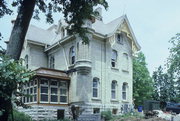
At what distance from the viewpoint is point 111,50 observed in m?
29.3

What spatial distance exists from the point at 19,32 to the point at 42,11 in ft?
14.7

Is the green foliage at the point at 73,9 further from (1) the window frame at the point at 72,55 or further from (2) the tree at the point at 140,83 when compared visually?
(2) the tree at the point at 140,83

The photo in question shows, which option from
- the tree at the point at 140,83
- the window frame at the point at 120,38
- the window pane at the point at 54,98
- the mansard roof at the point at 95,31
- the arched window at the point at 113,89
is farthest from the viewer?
the tree at the point at 140,83

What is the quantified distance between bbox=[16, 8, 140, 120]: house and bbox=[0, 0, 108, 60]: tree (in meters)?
6.90

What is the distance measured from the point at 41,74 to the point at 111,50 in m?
8.94

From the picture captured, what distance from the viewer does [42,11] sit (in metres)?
16.3

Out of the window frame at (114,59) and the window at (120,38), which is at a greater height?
the window at (120,38)

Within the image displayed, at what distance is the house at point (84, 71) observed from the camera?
2552 cm

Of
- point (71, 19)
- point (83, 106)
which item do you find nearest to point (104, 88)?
point (83, 106)

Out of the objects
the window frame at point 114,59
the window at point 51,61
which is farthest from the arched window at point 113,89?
the window at point 51,61

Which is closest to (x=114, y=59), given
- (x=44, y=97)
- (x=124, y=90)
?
(x=124, y=90)

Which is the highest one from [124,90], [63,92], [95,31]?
[95,31]

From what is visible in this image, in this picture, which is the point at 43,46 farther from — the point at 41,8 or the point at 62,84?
the point at 41,8

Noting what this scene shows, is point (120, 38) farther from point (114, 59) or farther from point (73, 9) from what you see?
point (73, 9)
